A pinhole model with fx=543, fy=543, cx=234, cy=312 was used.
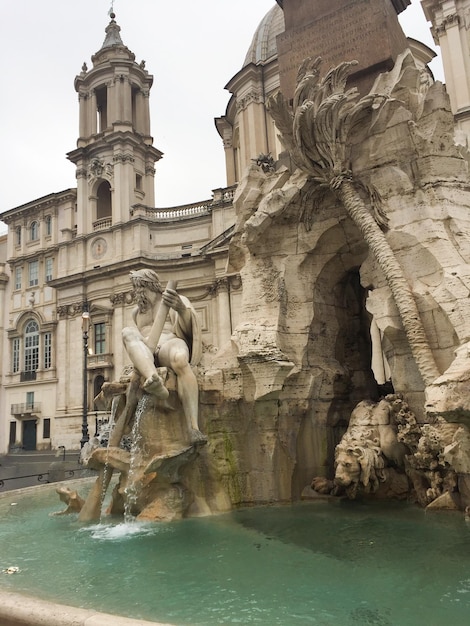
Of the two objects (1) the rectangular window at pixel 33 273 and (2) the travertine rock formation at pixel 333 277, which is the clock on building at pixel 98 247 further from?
(2) the travertine rock formation at pixel 333 277

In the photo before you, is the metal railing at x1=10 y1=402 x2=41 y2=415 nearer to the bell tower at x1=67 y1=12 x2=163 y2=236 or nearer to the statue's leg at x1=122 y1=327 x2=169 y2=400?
the bell tower at x1=67 y1=12 x2=163 y2=236

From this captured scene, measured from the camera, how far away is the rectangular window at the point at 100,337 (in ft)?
124

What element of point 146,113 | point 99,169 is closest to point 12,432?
point 99,169

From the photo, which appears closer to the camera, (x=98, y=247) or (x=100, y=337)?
(x=100, y=337)

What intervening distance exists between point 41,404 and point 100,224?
13.9 metres

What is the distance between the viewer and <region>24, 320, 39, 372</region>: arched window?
41.7 metres

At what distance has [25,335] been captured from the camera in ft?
140

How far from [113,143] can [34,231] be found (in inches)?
410

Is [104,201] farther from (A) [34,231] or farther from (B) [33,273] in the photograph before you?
(B) [33,273]

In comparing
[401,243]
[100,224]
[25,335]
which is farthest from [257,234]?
[25,335]

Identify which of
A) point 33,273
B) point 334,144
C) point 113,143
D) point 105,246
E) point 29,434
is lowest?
point 29,434

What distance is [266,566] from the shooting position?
4586 mm

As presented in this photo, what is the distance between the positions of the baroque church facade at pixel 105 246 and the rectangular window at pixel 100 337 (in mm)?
84

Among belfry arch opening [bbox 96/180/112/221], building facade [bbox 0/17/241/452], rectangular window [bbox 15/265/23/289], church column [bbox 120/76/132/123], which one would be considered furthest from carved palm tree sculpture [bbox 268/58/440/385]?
rectangular window [bbox 15/265/23/289]
